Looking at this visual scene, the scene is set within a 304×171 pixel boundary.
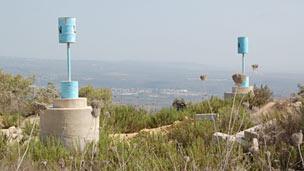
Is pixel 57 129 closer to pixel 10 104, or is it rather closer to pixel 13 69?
pixel 10 104

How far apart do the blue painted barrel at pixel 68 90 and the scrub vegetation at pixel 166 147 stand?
20.4 inches

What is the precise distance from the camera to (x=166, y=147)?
7984 mm

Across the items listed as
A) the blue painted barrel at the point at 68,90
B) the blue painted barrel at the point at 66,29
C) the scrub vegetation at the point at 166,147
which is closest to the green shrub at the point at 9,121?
the scrub vegetation at the point at 166,147

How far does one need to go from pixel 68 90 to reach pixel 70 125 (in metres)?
0.87

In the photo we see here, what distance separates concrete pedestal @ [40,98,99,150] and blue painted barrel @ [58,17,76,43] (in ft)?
4.14

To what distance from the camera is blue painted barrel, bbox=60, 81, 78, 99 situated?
9.95 metres

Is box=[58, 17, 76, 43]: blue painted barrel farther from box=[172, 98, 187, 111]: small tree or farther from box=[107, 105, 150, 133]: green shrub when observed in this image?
box=[172, 98, 187, 111]: small tree

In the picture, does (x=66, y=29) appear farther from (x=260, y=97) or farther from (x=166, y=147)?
(x=260, y=97)

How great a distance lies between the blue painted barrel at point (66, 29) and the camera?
33.3ft

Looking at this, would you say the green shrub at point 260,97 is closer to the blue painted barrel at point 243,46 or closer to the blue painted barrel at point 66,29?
the blue painted barrel at point 243,46

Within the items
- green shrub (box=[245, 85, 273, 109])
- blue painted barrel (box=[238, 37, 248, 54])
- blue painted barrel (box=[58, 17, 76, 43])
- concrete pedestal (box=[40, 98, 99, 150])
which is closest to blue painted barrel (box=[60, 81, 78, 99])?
concrete pedestal (box=[40, 98, 99, 150])

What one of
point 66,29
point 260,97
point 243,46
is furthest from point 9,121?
point 243,46

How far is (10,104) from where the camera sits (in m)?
16.3

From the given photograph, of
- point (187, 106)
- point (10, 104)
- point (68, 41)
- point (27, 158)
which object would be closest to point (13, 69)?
point (10, 104)
